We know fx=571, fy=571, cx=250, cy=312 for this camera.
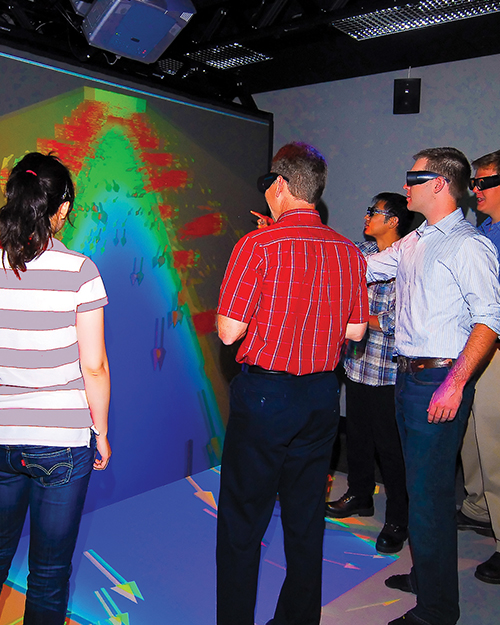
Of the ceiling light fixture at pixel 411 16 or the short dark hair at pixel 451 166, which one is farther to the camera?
the ceiling light fixture at pixel 411 16

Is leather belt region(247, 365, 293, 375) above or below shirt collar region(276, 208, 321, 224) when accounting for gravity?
below

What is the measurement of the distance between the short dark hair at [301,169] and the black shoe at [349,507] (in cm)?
189

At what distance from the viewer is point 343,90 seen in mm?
3840

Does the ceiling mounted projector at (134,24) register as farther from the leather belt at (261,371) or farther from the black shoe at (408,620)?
the black shoe at (408,620)

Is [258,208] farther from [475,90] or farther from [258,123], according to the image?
[475,90]

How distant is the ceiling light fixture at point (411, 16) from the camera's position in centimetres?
268

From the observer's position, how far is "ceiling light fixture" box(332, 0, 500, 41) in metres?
2.68

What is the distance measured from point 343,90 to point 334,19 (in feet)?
3.27

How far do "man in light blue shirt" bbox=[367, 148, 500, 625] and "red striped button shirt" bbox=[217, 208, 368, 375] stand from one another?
35 cm

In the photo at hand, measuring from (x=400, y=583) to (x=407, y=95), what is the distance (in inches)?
108

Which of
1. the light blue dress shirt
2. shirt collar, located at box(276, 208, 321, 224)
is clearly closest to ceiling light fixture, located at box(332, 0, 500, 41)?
the light blue dress shirt

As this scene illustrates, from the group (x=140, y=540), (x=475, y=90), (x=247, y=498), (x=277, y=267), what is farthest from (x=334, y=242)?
(x=475, y=90)

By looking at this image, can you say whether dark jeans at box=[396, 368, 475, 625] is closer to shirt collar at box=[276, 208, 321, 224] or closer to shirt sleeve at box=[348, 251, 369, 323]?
shirt sleeve at box=[348, 251, 369, 323]

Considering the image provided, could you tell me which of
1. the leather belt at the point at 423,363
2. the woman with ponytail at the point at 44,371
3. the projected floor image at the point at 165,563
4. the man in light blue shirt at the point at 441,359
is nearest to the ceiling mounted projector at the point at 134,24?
the woman with ponytail at the point at 44,371
